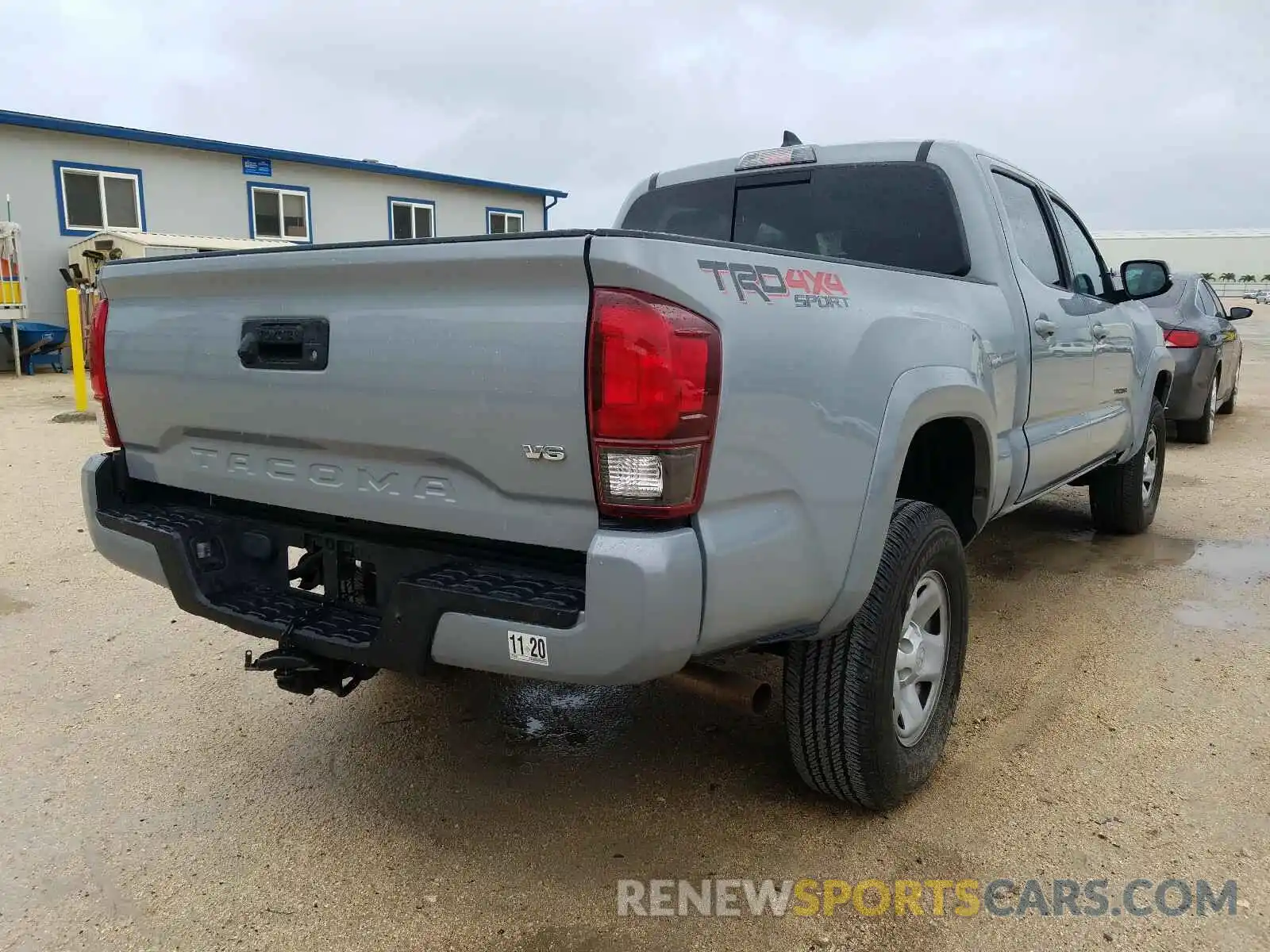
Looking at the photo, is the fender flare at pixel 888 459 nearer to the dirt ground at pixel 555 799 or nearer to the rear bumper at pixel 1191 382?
the dirt ground at pixel 555 799

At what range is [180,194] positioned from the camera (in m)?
17.2

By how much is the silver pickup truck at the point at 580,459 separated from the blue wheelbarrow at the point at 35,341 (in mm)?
14629

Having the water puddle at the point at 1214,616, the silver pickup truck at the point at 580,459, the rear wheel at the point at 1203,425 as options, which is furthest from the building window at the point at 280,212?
the water puddle at the point at 1214,616

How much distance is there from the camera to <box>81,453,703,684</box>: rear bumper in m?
1.93

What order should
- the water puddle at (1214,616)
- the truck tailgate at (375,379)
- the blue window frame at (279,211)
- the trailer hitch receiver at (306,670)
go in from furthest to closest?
the blue window frame at (279,211)
the water puddle at (1214,616)
the trailer hitch receiver at (306,670)
the truck tailgate at (375,379)

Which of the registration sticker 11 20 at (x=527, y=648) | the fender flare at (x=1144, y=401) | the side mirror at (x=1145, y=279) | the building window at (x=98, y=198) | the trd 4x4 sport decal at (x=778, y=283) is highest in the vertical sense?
the building window at (x=98, y=198)

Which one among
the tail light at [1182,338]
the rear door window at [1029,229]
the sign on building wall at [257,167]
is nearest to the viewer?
the rear door window at [1029,229]

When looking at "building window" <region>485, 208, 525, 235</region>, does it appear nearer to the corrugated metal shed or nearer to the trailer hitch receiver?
the corrugated metal shed

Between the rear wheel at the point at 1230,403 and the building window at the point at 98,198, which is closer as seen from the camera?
the rear wheel at the point at 1230,403

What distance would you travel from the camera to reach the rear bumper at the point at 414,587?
1.93 m

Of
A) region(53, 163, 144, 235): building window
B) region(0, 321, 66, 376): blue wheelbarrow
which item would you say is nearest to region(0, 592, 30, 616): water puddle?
region(0, 321, 66, 376): blue wheelbarrow

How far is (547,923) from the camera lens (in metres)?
2.29

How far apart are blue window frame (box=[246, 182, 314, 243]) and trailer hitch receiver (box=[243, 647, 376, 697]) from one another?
57.1 ft

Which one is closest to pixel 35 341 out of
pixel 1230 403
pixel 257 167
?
pixel 257 167
